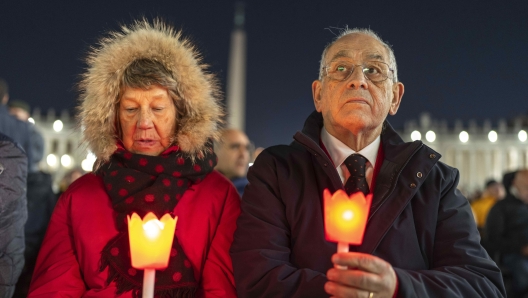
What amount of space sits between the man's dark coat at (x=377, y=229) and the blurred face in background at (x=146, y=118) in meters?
0.55

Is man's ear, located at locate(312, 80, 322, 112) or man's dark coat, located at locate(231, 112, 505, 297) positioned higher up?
man's ear, located at locate(312, 80, 322, 112)

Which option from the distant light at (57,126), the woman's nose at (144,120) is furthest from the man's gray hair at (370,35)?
the distant light at (57,126)

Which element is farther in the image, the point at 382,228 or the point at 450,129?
the point at 450,129

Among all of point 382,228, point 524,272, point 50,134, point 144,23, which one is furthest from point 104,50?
point 50,134

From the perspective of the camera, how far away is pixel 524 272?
5758mm

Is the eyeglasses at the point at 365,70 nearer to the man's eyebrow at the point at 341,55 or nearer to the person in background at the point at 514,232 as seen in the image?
the man's eyebrow at the point at 341,55

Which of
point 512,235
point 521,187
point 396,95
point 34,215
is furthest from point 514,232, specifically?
point 34,215

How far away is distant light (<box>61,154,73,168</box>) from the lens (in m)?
60.4

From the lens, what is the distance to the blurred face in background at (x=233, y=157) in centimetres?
546

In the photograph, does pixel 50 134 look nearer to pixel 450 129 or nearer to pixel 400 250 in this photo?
pixel 450 129

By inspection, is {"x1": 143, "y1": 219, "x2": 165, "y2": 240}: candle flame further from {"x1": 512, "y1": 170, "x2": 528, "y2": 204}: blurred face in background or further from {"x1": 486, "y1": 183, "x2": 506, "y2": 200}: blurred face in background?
{"x1": 486, "y1": 183, "x2": 506, "y2": 200}: blurred face in background

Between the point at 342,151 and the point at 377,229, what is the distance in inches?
19.7

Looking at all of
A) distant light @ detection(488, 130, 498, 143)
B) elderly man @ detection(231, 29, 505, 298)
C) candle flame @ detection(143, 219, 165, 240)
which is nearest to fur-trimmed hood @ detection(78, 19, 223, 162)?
elderly man @ detection(231, 29, 505, 298)

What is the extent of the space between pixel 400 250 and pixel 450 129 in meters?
69.9
